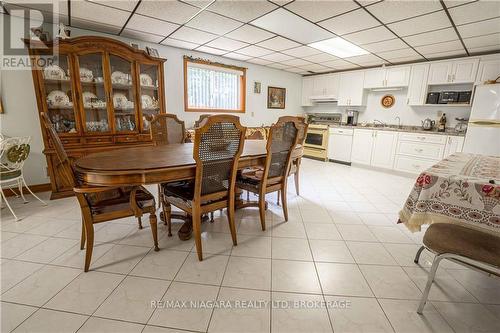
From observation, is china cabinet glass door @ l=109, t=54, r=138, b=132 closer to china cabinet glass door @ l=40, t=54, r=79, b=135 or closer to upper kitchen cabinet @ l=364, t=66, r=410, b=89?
china cabinet glass door @ l=40, t=54, r=79, b=135

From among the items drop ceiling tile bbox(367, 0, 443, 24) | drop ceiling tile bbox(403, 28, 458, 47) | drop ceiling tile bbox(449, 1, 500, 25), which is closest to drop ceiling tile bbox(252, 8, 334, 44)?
drop ceiling tile bbox(367, 0, 443, 24)

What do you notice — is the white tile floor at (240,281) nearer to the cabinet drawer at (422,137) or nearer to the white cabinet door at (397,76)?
the cabinet drawer at (422,137)

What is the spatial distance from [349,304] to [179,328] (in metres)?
1.03

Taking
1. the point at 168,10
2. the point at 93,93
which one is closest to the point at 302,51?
the point at 168,10

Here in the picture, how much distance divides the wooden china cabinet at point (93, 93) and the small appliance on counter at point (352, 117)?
441cm

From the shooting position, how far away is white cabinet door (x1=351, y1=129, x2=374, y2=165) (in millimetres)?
5000

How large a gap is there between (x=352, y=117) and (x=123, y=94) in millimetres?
5011

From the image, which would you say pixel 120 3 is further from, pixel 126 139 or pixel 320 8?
pixel 320 8

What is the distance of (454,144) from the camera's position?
12.9 feet

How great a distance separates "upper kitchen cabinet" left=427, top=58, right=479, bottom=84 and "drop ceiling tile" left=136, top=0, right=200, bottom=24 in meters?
4.41

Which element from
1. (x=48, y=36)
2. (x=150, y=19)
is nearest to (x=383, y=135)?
(x=150, y=19)

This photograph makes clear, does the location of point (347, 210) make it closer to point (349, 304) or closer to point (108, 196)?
point (349, 304)

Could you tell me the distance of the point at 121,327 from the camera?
122cm

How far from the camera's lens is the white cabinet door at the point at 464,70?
151 inches
